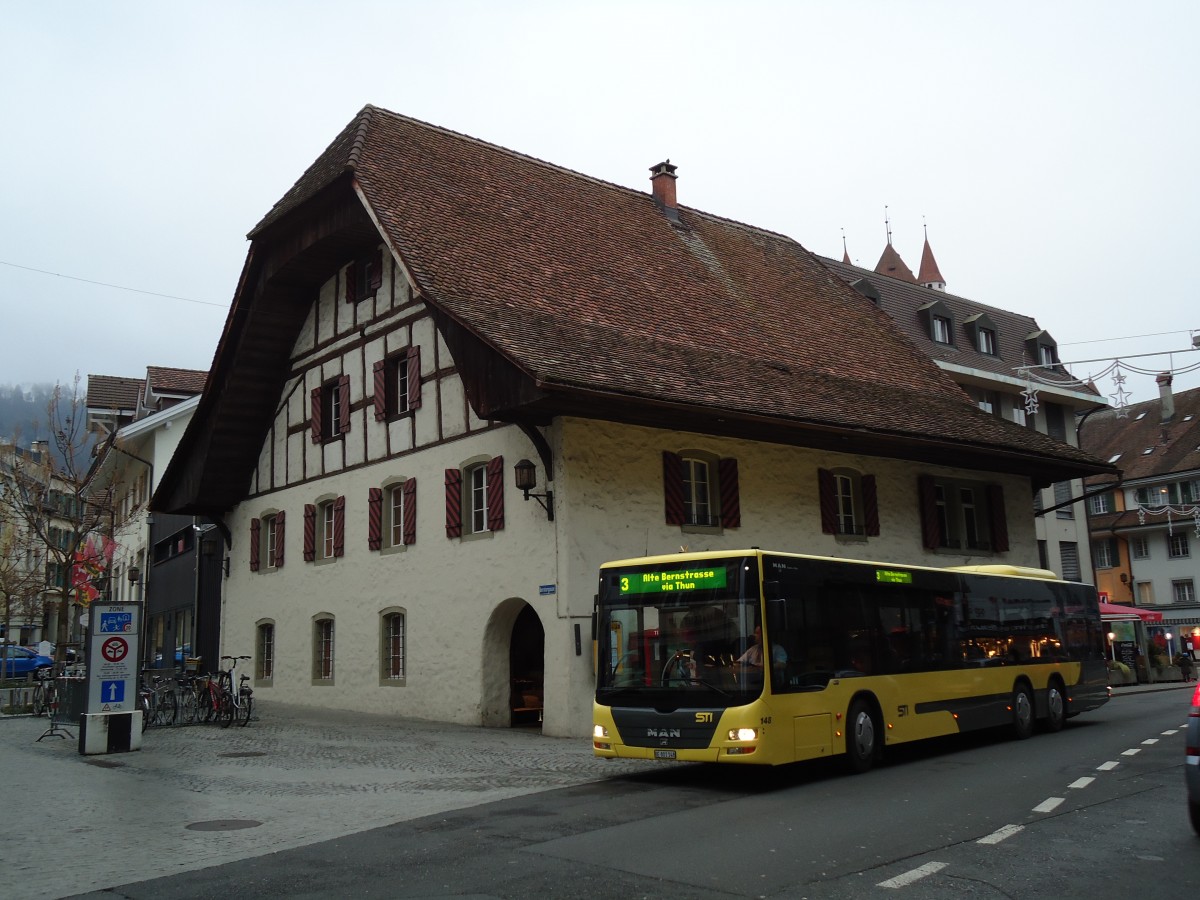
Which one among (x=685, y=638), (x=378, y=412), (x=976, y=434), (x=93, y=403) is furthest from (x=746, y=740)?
(x=93, y=403)

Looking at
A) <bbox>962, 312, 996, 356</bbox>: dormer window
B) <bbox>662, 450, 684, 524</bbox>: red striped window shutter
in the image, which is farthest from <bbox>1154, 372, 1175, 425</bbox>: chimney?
<bbox>662, 450, 684, 524</bbox>: red striped window shutter

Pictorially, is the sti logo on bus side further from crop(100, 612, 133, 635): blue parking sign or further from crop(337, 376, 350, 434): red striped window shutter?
crop(337, 376, 350, 434): red striped window shutter

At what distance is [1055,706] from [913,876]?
1189cm

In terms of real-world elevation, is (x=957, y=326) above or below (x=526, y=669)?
above

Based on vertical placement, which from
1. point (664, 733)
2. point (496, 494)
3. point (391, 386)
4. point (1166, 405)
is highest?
point (1166, 405)

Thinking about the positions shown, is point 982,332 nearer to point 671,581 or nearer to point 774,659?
point 671,581

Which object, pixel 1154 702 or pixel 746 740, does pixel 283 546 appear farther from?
pixel 1154 702

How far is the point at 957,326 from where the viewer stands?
1535 inches

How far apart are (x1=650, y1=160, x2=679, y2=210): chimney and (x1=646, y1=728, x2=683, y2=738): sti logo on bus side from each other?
19367 mm

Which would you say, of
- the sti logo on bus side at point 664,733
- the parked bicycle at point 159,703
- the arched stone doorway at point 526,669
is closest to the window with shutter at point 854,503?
the arched stone doorway at point 526,669

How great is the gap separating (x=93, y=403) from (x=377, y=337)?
23.4m

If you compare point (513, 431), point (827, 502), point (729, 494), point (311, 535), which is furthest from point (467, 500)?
point (827, 502)

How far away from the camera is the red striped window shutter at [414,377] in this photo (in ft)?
71.5

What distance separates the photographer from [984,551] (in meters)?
26.9
